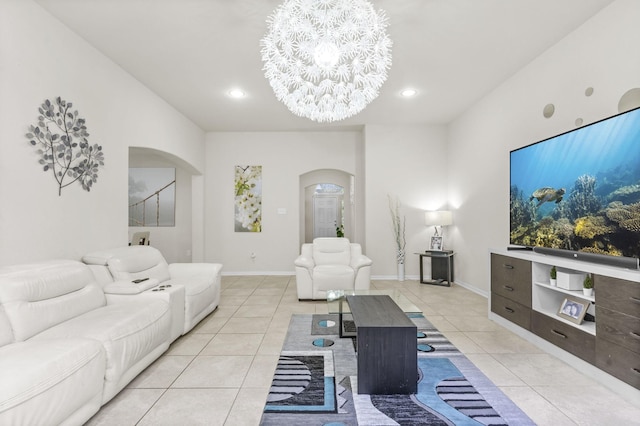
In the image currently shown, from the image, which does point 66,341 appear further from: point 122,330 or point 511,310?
point 511,310

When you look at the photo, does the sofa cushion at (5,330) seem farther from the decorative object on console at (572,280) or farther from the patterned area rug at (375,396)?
the decorative object on console at (572,280)

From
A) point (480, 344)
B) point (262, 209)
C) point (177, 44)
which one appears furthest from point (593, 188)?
point (262, 209)

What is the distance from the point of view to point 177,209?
758cm

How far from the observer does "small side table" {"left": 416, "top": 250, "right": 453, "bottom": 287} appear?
5.60 metres

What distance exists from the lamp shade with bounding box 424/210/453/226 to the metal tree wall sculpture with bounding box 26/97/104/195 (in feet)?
16.3

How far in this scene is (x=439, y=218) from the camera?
226 inches

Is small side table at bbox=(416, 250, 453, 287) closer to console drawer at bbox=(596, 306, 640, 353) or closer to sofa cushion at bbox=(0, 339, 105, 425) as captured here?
console drawer at bbox=(596, 306, 640, 353)

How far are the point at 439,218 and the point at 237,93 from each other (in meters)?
3.96

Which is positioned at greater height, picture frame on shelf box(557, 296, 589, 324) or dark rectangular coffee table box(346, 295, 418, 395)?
picture frame on shelf box(557, 296, 589, 324)

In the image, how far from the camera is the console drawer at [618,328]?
204 cm

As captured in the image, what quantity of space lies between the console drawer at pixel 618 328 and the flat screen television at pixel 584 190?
0.43 meters

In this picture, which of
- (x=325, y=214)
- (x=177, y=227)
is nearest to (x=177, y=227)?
(x=177, y=227)

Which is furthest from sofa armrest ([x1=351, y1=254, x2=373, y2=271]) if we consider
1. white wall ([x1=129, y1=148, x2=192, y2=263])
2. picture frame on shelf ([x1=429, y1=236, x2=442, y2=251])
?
white wall ([x1=129, y1=148, x2=192, y2=263])

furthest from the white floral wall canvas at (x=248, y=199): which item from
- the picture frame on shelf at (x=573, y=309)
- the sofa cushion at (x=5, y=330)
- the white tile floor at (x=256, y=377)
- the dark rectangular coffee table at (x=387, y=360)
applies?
the picture frame on shelf at (x=573, y=309)
